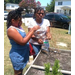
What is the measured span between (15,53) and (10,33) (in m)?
0.32

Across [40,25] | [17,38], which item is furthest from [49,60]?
[17,38]

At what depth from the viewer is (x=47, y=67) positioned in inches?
43.5

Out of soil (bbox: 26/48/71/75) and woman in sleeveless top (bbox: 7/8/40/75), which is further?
soil (bbox: 26/48/71/75)

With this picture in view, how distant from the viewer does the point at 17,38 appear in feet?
4.68

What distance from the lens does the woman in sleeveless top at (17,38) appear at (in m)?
1.44

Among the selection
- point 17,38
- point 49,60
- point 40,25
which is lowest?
point 49,60

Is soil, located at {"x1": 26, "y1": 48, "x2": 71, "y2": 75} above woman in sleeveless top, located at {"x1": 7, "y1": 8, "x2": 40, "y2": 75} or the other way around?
the other way around

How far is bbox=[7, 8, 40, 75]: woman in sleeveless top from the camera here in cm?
144

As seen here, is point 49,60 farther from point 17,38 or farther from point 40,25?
point 17,38

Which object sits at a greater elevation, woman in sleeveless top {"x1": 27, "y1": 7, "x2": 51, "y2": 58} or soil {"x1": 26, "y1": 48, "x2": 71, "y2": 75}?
woman in sleeveless top {"x1": 27, "y1": 7, "x2": 51, "y2": 58}

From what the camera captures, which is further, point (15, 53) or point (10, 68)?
point (10, 68)
